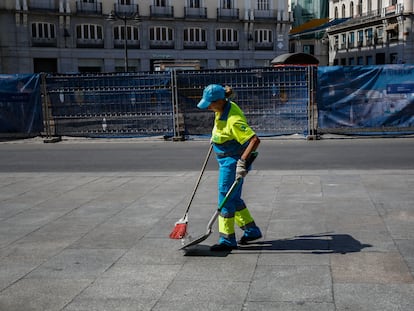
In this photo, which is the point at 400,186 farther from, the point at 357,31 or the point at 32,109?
the point at 357,31

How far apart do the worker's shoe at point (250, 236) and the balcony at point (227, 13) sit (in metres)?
52.4

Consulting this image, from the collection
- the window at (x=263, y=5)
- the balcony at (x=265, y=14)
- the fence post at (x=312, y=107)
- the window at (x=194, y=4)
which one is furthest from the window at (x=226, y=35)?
the fence post at (x=312, y=107)

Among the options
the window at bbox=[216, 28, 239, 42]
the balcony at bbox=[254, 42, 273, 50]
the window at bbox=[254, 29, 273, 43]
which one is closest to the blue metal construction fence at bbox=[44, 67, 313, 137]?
the window at bbox=[216, 28, 239, 42]

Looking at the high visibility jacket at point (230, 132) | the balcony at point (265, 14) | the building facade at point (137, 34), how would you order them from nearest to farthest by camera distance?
the high visibility jacket at point (230, 132) < the building facade at point (137, 34) < the balcony at point (265, 14)

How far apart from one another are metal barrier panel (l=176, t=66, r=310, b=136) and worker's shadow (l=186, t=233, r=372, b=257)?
10.7 m

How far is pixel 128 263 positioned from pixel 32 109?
13598mm

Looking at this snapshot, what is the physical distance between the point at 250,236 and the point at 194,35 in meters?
51.7

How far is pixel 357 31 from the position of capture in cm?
7119

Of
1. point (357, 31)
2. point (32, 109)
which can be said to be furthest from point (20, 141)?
point (357, 31)

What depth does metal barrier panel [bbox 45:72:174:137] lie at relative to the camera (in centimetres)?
1733

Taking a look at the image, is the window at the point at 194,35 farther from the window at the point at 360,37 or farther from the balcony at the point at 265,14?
the window at the point at 360,37

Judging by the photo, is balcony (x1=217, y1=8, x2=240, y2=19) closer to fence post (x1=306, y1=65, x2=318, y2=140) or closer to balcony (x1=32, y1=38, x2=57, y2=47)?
balcony (x1=32, y1=38, x2=57, y2=47)

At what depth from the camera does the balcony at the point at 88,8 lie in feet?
171

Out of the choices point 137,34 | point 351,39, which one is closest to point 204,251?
point 137,34
